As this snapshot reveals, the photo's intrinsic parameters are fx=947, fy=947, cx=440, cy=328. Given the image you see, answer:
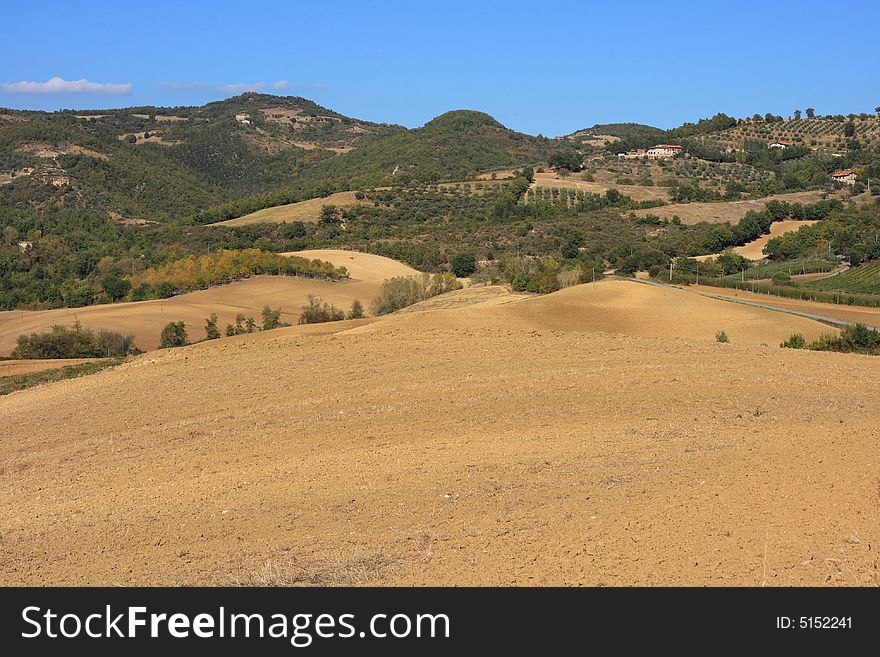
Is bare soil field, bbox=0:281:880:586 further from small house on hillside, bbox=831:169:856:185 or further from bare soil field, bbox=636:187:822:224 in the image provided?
small house on hillside, bbox=831:169:856:185

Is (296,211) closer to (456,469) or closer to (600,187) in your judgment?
(600,187)

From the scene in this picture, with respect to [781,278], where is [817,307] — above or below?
below

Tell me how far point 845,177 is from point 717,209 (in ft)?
94.6

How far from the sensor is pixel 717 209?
121000 millimetres

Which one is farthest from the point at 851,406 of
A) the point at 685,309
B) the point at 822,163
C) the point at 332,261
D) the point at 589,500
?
the point at 822,163

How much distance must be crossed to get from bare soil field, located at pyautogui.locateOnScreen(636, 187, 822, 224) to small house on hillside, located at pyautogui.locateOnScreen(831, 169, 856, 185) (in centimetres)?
878

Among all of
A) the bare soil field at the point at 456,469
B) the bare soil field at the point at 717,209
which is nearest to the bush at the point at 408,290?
the bare soil field at the point at 456,469

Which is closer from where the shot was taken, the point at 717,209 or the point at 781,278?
the point at 781,278

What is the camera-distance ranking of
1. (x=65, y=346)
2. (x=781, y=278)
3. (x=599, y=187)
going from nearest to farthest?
(x=65, y=346) → (x=781, y=278) → (x=599, y=187)

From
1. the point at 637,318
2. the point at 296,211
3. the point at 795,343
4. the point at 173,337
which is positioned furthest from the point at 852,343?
the point at 296,211

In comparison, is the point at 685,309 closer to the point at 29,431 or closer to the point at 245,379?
the point at 245,379

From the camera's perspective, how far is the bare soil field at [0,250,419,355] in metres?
59.8

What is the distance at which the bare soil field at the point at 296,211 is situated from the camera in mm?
125688

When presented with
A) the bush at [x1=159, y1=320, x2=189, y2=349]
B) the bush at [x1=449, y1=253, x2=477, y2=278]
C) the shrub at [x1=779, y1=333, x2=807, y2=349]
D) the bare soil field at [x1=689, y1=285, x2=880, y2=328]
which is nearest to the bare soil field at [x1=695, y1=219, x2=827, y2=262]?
the bush at [x1=449, y1=253, x2=477, y2=278]
